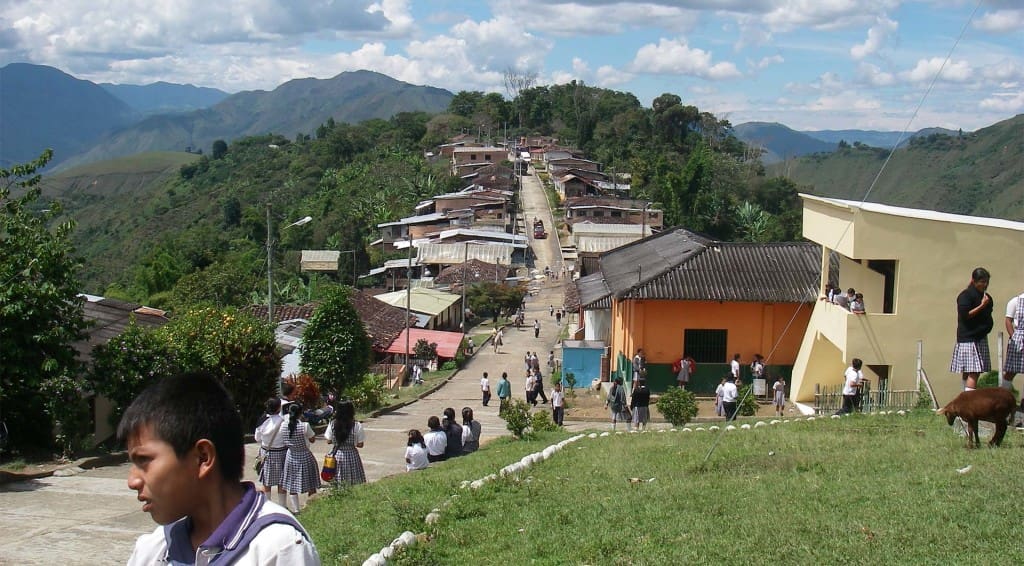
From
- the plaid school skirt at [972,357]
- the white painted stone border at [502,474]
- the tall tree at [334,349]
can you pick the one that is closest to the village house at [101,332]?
the tall tree at [334,349]

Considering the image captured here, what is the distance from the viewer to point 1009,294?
56.7 feet

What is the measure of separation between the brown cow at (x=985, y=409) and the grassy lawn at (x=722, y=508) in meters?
0.23

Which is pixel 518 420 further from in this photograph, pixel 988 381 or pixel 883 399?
pixel 988 381

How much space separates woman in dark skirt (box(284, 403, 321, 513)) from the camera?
10.2 metres

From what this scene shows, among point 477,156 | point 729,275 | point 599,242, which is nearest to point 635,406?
point 729,275

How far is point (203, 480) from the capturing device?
301 cm

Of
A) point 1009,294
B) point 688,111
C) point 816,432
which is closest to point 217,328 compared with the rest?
point 816,432

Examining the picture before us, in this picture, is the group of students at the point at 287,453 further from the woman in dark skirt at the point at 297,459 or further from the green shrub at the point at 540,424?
the green shrub at the point at 540,424

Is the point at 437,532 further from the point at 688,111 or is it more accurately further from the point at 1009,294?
the point at 688,111

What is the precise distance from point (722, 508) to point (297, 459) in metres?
4.53

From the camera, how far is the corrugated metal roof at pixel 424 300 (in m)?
47.8

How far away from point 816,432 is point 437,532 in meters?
6.07

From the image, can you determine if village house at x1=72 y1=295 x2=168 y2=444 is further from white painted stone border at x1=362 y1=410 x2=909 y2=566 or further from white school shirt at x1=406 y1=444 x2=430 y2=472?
white painted stone border at x1=362 y1=410 x2=909 y2=566

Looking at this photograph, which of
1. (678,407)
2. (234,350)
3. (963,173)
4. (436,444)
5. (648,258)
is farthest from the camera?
(963,173)
